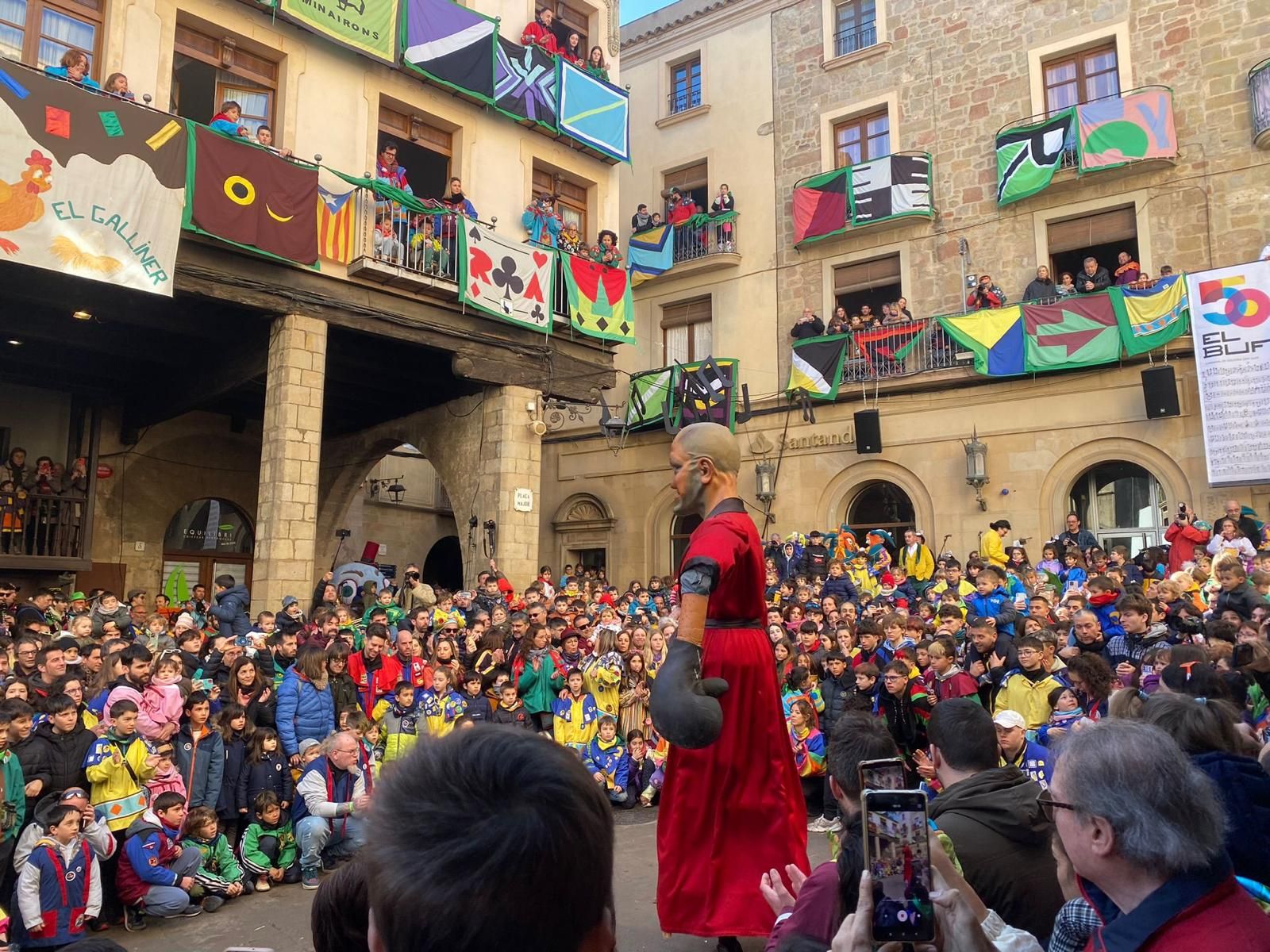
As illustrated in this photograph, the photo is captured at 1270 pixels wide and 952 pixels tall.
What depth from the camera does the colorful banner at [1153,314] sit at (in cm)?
1441

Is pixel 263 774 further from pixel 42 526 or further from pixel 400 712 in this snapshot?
pixel 42 526

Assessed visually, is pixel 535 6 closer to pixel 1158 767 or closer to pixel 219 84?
pixel 219 84

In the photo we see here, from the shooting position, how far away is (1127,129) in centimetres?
1577

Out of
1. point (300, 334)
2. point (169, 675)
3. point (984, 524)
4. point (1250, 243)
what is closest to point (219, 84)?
point (300, 334)

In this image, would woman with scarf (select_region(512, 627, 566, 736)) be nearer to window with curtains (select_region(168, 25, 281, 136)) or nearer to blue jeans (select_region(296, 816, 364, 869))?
blue jeans (select_region(296, 816, 364, 869))

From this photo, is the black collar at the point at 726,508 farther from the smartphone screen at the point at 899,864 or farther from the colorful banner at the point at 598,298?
the colorful banner at the point at 598,298

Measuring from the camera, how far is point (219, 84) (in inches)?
499

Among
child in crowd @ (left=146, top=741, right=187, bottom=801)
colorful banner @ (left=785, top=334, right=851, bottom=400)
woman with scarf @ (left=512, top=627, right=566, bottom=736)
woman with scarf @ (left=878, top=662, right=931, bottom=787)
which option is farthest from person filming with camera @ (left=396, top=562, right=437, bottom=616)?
colorful banner @ (left=785, top=334, right=851, bottom=400)

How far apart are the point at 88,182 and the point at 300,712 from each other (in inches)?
263

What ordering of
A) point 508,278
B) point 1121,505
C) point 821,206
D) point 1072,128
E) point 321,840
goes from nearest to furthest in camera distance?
point 321,840
point 508,278
point 1121,505
point 1072,128
point 821,206

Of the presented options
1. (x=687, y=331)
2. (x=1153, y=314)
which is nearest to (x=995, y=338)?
(x=1153, y=314)

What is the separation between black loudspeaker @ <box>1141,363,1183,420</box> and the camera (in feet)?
47.7

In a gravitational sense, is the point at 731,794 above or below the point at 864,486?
below

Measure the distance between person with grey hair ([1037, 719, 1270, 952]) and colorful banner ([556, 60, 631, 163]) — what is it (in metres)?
15.6
